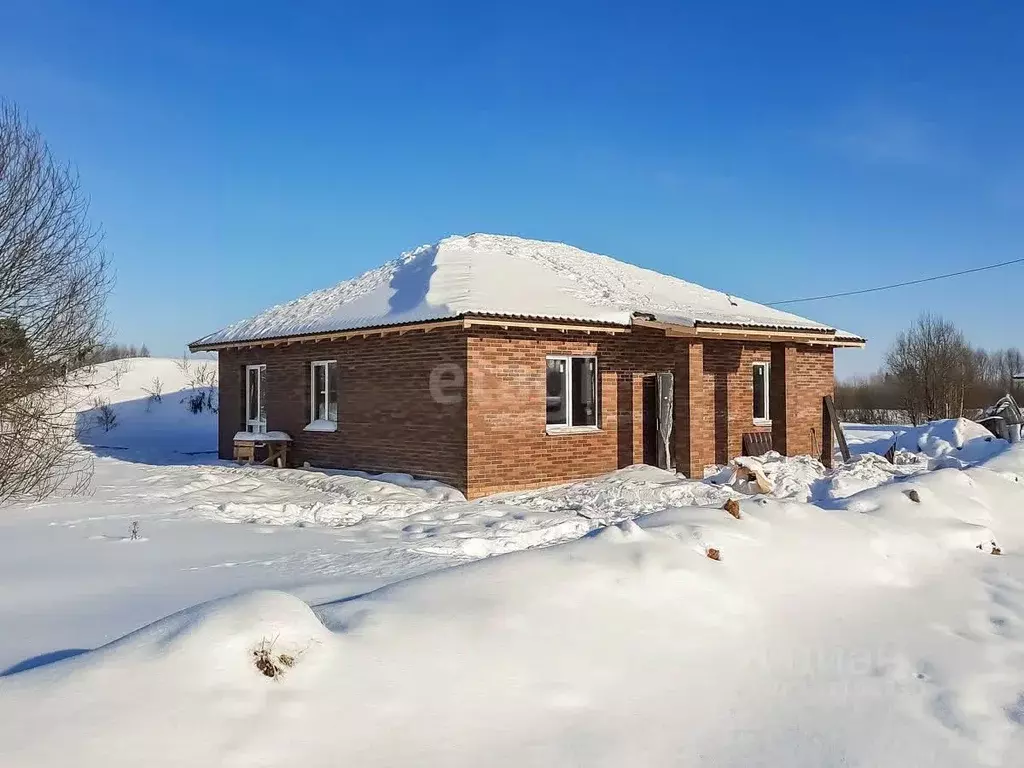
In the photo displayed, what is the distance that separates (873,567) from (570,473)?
7.48 meters

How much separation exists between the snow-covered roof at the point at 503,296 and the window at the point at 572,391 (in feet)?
3.52

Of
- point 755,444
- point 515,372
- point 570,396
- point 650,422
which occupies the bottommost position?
point 755,444

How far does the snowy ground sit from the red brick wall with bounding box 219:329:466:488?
4.04 m

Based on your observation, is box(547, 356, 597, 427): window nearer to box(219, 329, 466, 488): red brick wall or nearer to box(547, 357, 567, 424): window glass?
box(547, 357, 567, 424): window glass

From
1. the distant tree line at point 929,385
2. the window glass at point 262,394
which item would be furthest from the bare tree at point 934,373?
the window glass at point 262,394

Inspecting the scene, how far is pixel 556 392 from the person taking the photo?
14.4 meters

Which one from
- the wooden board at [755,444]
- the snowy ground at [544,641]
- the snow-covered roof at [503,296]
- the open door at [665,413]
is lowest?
the snowy ground at [544,641]

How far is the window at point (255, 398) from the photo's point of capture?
17.9 m

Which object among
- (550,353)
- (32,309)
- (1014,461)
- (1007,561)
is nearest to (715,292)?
(550,353)

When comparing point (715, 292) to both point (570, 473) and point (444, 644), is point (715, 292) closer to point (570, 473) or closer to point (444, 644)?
point (570, 473)

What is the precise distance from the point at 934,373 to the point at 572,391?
81.2 ft

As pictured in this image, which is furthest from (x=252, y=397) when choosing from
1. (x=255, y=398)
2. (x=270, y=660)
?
(x=270, y=660)

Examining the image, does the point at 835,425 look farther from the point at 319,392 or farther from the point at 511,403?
the point at 319,392

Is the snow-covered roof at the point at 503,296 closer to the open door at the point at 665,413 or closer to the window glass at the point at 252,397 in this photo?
the window glass at the point at 252,397
